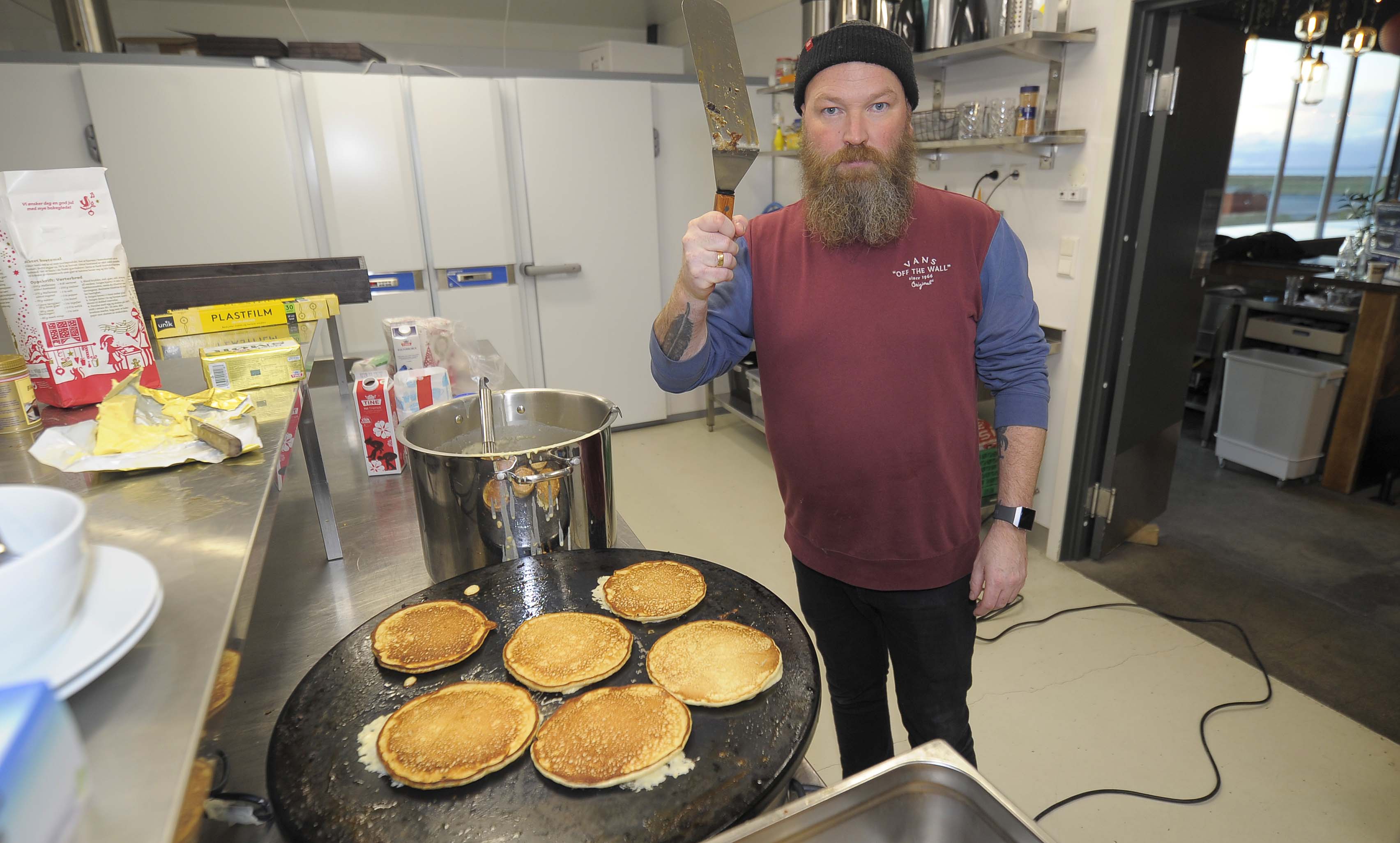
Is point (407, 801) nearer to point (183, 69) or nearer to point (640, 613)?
point (640, 613)

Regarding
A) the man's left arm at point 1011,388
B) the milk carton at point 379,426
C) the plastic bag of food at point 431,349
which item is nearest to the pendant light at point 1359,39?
the man's left arm at point 1011,388

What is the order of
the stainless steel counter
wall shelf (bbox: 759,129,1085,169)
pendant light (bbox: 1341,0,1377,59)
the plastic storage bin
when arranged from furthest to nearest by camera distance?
1. pendant light (bbox: 1341,0,1377,59)
2. the plastic storage bin
3. wall shelf (bbox: 759,129,1085,169)
4. the stainless steel counter

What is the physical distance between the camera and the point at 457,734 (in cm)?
80

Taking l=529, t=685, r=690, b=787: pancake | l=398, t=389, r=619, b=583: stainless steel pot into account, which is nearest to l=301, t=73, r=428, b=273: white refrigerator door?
l=398, t=389, r=619, b=583: stainless steel pot

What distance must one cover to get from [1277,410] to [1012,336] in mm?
2899

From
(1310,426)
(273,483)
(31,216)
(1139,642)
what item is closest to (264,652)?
(273,483)

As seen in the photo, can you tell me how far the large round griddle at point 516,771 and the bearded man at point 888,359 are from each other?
36 centimetres

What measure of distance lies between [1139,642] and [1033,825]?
2084 mm

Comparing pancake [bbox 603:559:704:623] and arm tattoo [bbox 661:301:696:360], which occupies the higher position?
arm tattoo [bbox 661:301:696:360]

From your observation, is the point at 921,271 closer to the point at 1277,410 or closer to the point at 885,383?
the point at 885,383

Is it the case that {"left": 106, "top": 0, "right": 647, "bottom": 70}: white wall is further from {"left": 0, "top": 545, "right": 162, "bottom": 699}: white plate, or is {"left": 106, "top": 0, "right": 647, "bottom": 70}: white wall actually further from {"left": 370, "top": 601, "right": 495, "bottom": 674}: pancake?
{"left": 0, "top": 545, "right": 162, "bottom": 699}: white plate

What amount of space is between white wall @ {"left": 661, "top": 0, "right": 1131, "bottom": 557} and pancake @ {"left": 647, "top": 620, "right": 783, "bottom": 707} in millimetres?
1850

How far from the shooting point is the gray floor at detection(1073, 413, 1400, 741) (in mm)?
2115

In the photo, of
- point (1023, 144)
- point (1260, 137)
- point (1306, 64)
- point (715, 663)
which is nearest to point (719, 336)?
point (715, 663)
